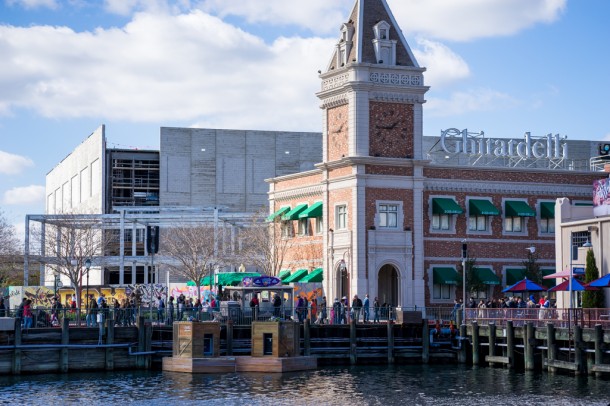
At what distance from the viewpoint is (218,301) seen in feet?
221

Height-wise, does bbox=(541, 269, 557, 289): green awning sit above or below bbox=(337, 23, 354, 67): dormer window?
below

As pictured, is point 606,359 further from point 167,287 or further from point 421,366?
point 167,287

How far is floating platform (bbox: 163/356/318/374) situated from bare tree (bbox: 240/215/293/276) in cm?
2689

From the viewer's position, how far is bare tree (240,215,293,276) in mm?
85062

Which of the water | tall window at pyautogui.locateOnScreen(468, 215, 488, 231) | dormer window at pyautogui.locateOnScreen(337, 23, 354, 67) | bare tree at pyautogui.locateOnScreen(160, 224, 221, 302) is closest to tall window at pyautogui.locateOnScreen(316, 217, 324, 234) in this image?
tall window at pyautogui.locateOnScreen(468, 215, 488, 231)

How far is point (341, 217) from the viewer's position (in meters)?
78.1

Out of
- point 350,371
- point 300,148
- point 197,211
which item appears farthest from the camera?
point 300,148

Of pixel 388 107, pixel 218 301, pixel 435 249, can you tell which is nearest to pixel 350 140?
pixel 388 107

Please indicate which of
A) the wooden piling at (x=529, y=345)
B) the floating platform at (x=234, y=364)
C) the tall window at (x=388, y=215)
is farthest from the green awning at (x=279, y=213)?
the wooden piling at (x=529, y=345)

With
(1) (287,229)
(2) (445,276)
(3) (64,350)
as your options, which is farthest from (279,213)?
(3) (64,350)

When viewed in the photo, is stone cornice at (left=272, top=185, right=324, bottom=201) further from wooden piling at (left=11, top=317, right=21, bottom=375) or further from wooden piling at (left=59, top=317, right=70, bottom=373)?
wooden piling at (left=11, top=317, right=21, bottom=375)

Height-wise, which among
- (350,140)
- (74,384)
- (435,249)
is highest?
(350,140)

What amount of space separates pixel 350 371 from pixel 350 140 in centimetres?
2135

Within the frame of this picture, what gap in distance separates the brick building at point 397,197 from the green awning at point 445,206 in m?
0.09
